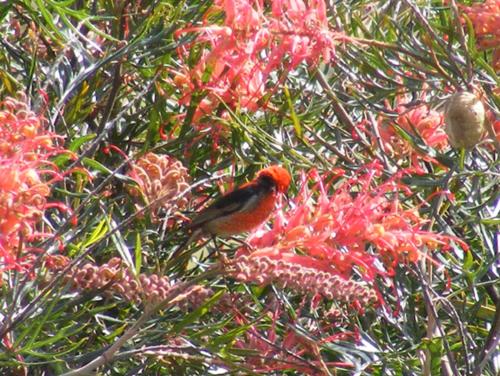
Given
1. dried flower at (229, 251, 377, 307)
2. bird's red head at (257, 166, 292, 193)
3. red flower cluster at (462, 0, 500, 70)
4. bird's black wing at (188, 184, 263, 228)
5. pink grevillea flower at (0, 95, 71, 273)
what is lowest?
bird's black wing at (188, 184, 263, 228)

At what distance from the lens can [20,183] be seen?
6.83 ft

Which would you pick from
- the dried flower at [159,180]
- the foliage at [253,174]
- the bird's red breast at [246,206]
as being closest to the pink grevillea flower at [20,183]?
the foliage at [253,174]

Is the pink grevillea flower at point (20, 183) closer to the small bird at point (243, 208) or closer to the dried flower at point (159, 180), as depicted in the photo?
the dried flower at point (159, 180)

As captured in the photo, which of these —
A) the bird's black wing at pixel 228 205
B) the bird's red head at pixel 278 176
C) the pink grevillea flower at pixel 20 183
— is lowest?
the bird's black wing at pixel 228 205

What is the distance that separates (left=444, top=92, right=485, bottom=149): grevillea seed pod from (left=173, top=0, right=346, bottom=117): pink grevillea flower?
30 centimetres

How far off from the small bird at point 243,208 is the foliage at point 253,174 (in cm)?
4

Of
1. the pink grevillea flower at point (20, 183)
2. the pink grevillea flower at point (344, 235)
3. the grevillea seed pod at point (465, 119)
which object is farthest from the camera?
the grevillea seed pod at point (465, 119)

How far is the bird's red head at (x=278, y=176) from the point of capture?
267 cm

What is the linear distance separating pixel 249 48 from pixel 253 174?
0.41 metres

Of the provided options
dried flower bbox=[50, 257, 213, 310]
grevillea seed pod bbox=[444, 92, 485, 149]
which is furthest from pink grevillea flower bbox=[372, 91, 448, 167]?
dried flower bbox=[50, 257, 213, 310]

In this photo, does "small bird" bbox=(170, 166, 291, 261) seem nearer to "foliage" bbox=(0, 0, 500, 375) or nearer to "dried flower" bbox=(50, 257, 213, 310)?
"foliage" bbox=(0, 0, 500, 375)

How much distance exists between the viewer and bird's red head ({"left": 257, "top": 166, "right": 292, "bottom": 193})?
2674mm

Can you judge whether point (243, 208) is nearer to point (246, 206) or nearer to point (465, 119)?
point (246, 206)

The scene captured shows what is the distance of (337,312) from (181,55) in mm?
705
